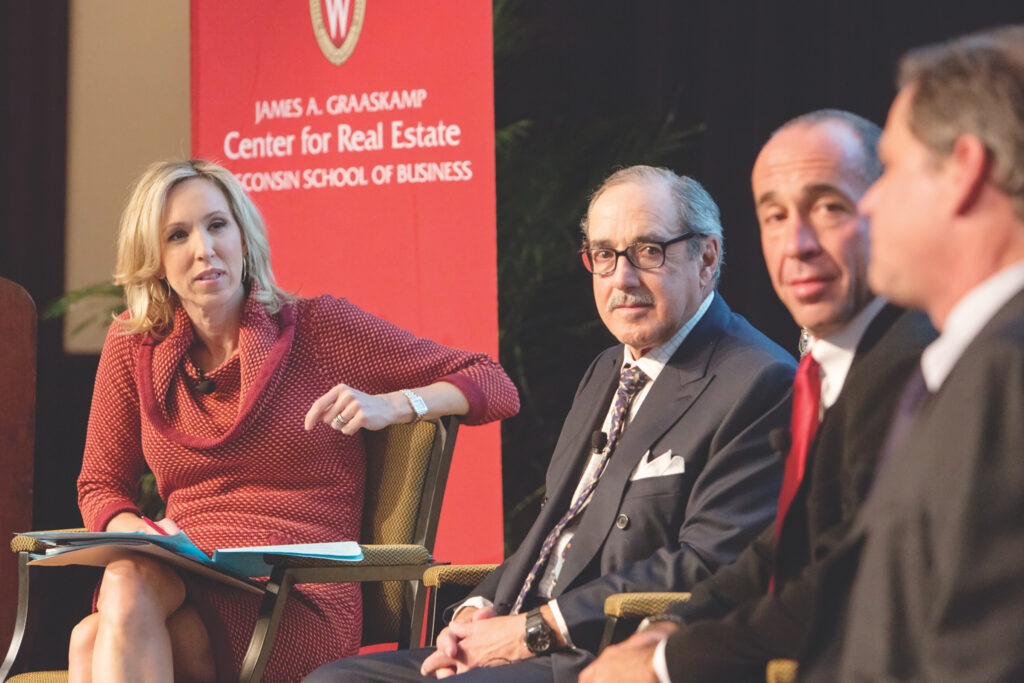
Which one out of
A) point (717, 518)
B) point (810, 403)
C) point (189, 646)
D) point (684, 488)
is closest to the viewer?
point (810, 403)

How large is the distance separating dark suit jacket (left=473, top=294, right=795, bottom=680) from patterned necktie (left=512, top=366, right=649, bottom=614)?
33 mm

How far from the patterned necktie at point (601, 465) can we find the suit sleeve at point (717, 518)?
0.18 m

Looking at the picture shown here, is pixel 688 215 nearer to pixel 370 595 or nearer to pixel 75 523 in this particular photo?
pixel 370 595

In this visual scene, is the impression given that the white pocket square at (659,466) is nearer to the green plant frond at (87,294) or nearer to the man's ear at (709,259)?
the man's ear at (709,259)

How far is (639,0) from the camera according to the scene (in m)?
4.42

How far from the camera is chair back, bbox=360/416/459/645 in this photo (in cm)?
286

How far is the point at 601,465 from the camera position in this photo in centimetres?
230

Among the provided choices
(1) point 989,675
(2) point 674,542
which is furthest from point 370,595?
(1) point 989,675

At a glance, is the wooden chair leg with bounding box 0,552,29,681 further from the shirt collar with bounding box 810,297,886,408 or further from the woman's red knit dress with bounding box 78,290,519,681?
the shirt collar with bounding box 810,297,886,408

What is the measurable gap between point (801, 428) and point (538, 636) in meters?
0.66

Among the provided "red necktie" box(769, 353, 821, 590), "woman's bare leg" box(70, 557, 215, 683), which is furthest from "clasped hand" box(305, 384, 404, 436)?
"red necktie" box(769, 353, 821, 590)

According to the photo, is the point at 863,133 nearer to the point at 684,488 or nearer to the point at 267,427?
the point at 684,488

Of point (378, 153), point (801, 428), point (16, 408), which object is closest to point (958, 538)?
point (801, 428)

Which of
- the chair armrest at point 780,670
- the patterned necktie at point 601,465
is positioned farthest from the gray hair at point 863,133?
the patterned necktie at point 601,465
